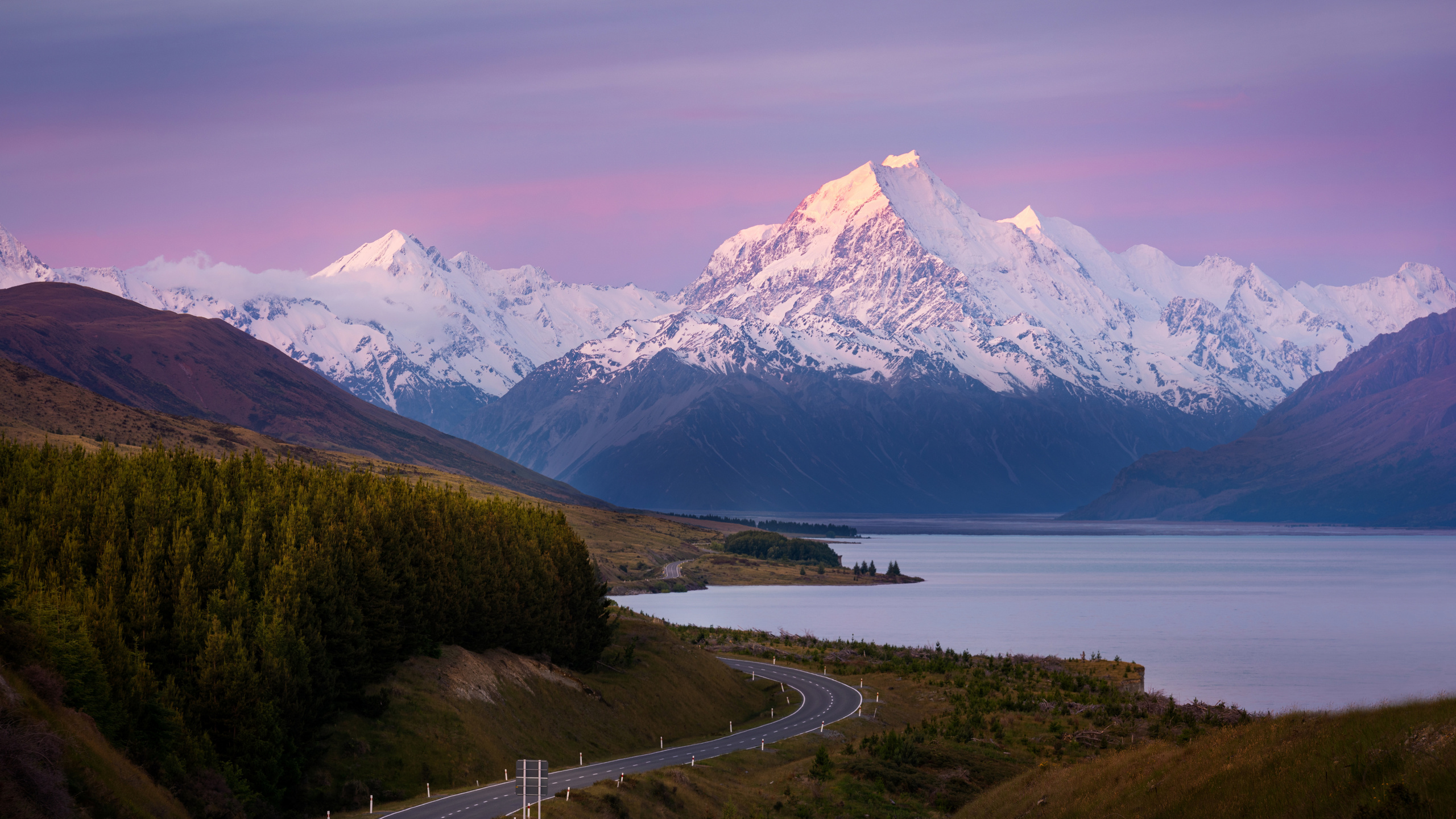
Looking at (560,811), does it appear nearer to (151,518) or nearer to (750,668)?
(151,518)

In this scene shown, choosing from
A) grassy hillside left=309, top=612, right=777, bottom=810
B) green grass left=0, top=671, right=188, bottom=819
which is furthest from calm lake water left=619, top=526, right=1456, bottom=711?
green grass left=0, top=671, right=188, bottom=819

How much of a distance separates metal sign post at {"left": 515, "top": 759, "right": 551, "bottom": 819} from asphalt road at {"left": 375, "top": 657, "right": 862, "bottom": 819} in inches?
40.0

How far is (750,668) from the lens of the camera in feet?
347

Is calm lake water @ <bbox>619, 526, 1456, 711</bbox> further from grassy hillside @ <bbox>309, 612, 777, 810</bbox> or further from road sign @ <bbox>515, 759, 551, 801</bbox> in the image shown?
road sign @ <bbox>515, 759, 551, 801</bbox>

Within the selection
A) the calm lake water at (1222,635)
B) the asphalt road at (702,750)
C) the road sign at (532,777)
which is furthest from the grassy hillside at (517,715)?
the calm lake water at (1222,635)

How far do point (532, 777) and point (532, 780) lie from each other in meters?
0.63

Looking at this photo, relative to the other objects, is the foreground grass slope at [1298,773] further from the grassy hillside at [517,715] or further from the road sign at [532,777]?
the grassy hillside at [517,715]

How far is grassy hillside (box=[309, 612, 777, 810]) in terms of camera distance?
189 feet

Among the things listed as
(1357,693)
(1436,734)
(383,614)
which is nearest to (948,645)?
(1357,693)

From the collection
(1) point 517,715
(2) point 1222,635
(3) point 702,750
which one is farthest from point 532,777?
(2) point 1222,635

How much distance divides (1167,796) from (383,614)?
44362 mm

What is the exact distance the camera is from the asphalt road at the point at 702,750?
164ft

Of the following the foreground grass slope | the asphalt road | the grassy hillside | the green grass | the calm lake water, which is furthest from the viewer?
the calm lake water

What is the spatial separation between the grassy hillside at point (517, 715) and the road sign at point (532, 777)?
9228 millimetres
